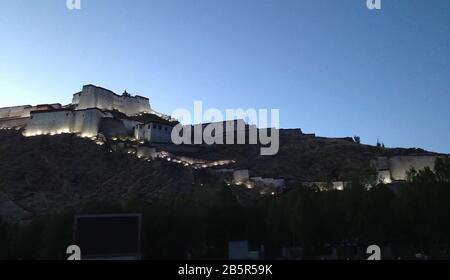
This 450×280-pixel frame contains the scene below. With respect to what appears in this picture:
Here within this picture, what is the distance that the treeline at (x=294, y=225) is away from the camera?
23234 millimetres

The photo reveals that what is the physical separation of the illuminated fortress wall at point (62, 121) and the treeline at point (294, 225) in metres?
31.9

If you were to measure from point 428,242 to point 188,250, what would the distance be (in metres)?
14.0

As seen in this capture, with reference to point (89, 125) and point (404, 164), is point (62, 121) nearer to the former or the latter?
point (89, 125)

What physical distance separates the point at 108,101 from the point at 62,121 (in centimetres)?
1112

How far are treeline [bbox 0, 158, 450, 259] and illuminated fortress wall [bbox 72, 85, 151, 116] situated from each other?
41.0 metres

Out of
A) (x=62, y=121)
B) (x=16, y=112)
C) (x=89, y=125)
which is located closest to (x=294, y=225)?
(x=89, y=125)

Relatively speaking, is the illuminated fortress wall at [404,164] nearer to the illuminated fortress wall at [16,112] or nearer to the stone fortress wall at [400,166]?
the stone fortress wall at [400,166]

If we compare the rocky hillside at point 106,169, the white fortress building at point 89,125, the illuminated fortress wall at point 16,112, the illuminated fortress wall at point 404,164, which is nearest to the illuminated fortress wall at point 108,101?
the white fortress building at point 89,125

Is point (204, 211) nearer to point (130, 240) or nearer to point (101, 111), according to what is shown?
point (130, 240)

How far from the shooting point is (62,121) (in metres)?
60.5

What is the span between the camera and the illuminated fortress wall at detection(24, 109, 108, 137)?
59.6m

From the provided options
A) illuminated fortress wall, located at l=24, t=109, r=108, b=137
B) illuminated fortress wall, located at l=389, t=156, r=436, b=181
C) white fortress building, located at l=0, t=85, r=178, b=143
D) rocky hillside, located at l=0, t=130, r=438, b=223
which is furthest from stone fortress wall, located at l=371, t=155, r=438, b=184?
illuminated fortress wall, located at l=24, t=109, r=108, b=137
